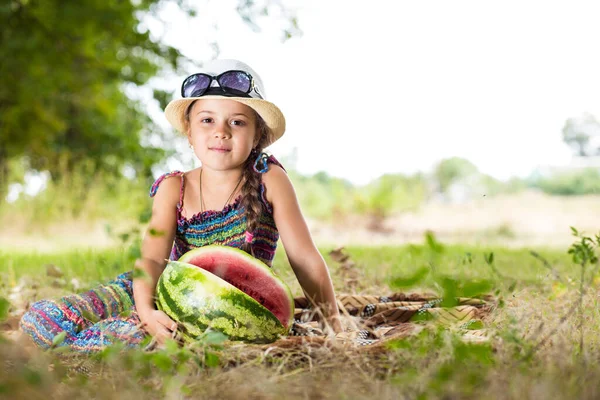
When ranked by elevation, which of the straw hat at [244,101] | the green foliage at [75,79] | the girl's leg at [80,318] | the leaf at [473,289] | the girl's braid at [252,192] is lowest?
the girl's leg at [80,318]

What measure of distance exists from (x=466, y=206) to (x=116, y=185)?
27.5 feet

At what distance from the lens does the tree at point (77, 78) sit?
9711 mm

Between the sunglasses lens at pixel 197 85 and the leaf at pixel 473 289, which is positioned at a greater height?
the sunglasses lens at pixel 197 85

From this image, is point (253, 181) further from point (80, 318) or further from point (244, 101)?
point (80, 318)

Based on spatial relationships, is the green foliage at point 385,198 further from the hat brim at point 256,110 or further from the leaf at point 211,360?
the leaf at point 211,360

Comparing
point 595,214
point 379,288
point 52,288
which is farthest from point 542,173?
point 52,288

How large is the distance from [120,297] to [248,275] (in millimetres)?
1057

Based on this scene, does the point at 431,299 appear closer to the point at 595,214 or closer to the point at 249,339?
the point at 249,339

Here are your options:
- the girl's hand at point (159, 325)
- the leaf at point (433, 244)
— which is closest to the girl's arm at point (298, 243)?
the girl's hand at point (159, 325)

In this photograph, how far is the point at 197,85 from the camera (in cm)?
333

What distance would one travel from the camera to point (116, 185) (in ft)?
47.9

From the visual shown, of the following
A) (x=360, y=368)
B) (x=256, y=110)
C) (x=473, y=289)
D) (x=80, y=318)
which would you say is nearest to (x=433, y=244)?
(x=473, y=289)

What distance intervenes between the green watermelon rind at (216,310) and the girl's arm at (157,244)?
0.77ft

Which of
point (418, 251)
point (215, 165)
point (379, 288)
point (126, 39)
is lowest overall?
point (379, 288)
